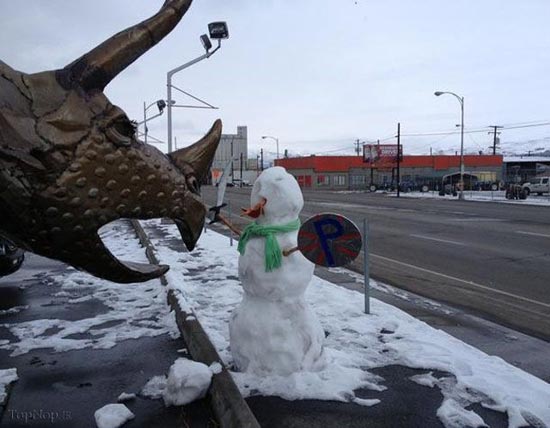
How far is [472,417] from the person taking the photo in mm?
3572

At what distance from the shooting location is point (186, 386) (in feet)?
12.4

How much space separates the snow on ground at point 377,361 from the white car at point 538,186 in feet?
145

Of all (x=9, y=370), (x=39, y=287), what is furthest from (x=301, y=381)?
(x=39, y=287)

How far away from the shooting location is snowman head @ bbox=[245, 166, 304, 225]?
13.3ft

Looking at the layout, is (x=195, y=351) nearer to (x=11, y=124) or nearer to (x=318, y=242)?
(x=318, y=242)

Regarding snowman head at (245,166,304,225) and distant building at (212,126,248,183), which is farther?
distant building at (212,126,248,183)

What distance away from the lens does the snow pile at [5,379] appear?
160 inches

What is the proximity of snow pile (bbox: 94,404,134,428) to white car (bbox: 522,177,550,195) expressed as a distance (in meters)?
47.4

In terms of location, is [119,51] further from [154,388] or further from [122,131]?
[154,388]

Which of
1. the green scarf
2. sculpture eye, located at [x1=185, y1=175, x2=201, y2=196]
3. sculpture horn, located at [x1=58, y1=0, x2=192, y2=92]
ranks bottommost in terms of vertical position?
the green scarf

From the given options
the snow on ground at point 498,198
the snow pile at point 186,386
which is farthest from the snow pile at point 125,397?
the snow on ground at point 498,198

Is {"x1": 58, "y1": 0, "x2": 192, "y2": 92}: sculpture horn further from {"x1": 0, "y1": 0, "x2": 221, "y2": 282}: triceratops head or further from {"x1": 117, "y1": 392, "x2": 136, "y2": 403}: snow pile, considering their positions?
{"x1": 117, "y1": 392, "x2": 136, "y2": 403}: snow pile

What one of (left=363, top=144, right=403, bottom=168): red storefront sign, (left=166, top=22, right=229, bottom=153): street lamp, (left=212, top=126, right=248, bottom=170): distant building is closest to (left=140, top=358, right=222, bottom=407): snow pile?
(left=212, top=126, right=248, bottom=170): distant building

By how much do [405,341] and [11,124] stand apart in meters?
4.28
